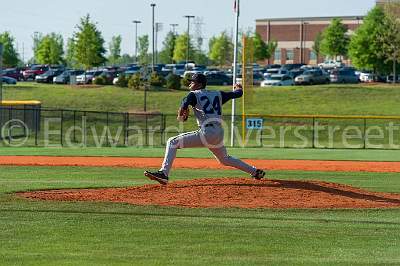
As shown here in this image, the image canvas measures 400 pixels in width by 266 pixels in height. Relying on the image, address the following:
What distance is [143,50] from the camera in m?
121

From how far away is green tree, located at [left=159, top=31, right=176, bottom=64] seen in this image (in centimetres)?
11106

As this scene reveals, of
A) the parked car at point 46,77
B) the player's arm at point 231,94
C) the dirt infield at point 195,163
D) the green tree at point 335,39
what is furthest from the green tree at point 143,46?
the player's arm at point 231,94

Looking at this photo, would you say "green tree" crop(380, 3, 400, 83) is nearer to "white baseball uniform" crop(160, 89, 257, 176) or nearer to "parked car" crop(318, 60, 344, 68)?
"parked car" crop(318, 60, 344, 68)

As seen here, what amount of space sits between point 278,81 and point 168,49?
48793mm

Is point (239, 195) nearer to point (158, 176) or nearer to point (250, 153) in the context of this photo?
point (158, 176)

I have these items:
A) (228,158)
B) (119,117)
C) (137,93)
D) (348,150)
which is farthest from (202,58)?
(228,158)

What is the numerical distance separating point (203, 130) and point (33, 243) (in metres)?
5.07

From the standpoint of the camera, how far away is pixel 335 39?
87812 millimetres

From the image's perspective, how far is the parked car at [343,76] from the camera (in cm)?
6981

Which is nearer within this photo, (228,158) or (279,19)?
(228,158)

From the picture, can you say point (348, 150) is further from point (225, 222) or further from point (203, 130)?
point (225, 222)

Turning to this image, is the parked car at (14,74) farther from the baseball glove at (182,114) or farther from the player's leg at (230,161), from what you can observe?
the baseball glove at (182,114)

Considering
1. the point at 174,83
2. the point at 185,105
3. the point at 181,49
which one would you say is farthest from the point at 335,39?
the point at 185,105

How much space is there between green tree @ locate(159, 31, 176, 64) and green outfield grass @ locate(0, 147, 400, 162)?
3026 inches
